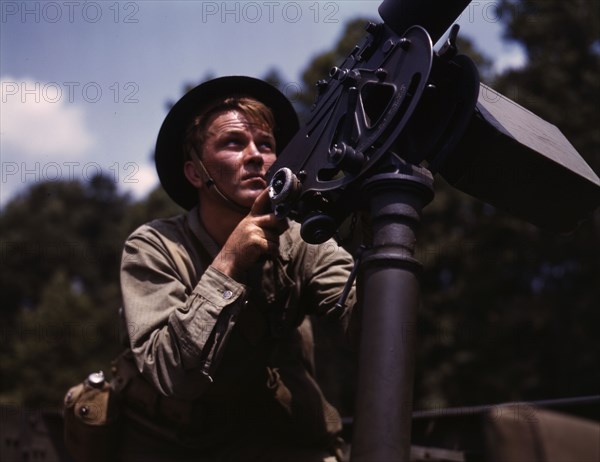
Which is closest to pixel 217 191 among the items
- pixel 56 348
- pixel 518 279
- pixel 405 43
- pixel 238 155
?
pixel 238 155

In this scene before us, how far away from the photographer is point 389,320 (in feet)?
7.36

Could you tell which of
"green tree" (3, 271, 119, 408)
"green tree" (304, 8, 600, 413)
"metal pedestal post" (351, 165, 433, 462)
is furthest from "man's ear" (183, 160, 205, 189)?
"green tree" (3, 271, 119, 408)

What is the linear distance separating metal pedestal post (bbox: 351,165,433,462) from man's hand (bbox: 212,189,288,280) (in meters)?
0.59

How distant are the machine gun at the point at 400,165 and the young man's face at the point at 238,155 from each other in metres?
0.45

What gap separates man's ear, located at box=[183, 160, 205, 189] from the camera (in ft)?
12.9

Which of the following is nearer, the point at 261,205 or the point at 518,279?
the point at 261,205

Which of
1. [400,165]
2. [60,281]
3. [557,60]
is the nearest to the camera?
[400,165]

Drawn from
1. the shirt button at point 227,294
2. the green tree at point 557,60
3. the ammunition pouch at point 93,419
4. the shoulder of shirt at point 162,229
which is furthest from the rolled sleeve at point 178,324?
the green tree at point 557,60

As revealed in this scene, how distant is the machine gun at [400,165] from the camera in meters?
2.23

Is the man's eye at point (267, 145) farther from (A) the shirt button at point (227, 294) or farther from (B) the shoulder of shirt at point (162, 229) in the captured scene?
(A) the shirt button at point (227, 294)

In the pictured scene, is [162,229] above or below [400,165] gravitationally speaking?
above

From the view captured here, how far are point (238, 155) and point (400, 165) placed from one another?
1.34 metres

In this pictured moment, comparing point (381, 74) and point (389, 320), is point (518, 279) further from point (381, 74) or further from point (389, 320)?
point (389, 320)

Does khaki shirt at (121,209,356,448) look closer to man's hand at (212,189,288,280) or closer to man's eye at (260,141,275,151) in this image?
man's hand at (212,189,288,280)
